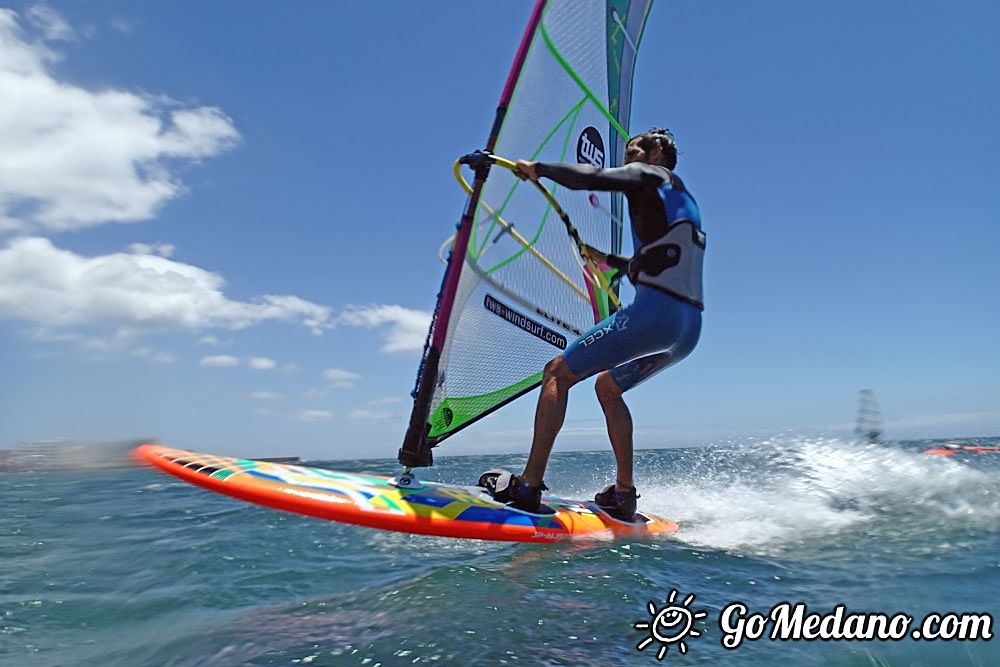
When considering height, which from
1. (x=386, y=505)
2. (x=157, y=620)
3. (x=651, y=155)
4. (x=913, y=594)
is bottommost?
(x=157, y=620)

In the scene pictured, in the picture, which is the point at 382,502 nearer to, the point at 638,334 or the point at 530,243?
the point at 638,334

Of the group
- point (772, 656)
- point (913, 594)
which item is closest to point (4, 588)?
point (772, 656)

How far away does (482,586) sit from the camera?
283cm

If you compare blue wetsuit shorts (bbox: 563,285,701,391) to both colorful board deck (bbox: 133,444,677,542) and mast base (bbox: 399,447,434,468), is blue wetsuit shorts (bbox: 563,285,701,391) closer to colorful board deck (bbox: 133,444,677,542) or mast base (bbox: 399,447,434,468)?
colorful board deck (bbox: 133,444,677,542)

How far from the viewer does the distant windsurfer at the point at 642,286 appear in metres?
3.58

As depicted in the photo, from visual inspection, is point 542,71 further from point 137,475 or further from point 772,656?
point 137,475

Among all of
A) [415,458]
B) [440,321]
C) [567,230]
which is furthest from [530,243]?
[415,458]

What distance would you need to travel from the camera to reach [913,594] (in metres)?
2.55

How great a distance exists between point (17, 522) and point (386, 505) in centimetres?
462

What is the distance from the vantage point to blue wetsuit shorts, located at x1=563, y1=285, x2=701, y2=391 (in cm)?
363

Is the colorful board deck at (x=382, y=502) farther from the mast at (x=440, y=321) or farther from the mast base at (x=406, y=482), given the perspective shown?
the mast at (x=440, y=321)

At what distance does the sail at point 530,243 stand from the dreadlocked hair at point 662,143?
103cm

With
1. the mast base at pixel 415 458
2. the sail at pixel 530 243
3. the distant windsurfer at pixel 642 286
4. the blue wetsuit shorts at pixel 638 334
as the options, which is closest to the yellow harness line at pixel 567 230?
the sail at pixel 530 243

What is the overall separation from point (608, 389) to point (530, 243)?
1448 mm
